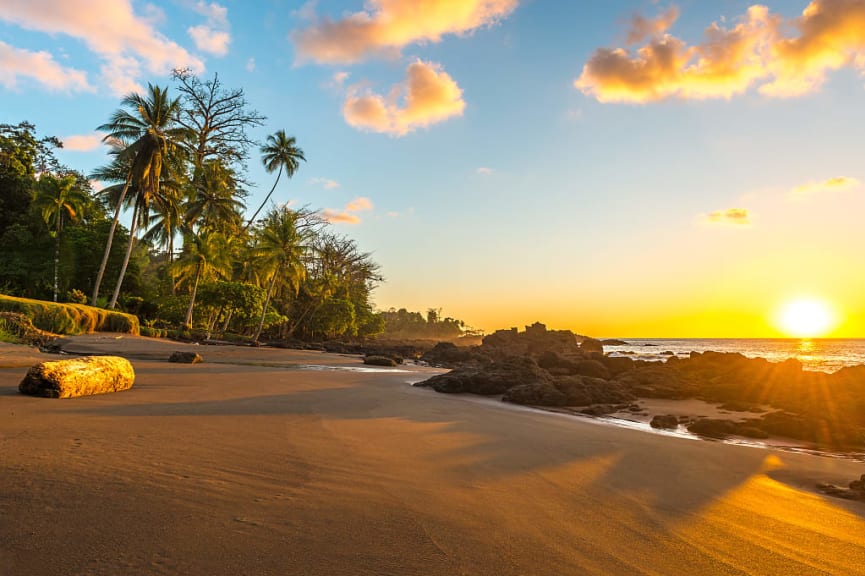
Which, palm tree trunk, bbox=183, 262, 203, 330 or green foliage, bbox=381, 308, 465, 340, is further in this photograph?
green foliage, bbox=381, 308, 465, 340

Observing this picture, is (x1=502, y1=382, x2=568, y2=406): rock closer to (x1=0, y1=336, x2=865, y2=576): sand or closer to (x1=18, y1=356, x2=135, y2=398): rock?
(x1=0, y1=336, x2=865, y2=576): sand

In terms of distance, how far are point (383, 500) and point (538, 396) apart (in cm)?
721

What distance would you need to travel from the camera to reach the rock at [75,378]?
5871 millimetres

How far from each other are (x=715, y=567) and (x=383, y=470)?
7.35 ft

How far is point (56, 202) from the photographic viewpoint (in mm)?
29156

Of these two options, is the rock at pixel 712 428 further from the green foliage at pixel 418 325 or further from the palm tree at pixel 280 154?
the green foliage at pixel 418 325

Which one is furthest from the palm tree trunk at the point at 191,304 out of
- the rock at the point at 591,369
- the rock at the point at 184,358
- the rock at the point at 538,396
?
the rock at the point at 538,396

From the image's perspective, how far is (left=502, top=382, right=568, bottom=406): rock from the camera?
9516 mm

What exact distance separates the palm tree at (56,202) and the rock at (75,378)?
27637mm

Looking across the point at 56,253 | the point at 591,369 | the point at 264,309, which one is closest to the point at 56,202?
the point at 56,253

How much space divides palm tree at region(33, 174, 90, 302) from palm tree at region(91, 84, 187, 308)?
3.18 m

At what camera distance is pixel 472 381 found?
36.9ft

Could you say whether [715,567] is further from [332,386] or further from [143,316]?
[143,316]

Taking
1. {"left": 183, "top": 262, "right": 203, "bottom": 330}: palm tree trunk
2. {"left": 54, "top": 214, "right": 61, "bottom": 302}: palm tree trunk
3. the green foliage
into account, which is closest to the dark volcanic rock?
{"left": 183, "top": 262, "right": 203, "bottom": 330}: palm tree trunk
